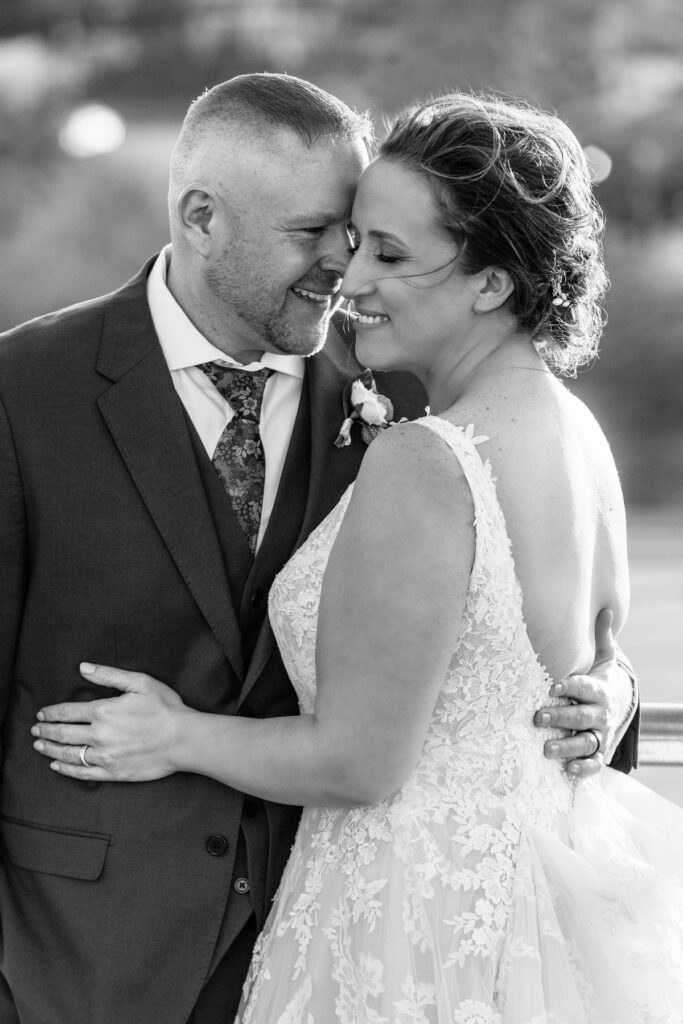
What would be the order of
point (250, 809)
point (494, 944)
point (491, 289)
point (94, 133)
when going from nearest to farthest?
point (494, 944) → point (491, 289) → point (250, 809) → point (94, 133)

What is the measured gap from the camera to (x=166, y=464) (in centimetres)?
199

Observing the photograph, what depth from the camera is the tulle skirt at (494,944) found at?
5.74 ft

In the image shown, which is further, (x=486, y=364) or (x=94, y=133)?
(x=94, y=133)

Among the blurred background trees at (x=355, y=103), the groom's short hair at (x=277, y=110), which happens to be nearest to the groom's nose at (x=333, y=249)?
the groom's short hair at (x=277, y=110)

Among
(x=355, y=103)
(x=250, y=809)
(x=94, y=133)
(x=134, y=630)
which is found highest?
(x=355, y=103)

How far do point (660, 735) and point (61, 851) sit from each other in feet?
3.41

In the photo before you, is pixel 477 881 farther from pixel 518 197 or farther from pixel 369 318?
pixel 518 197

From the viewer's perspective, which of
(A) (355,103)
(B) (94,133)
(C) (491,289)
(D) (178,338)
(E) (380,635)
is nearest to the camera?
(E) (380,635)

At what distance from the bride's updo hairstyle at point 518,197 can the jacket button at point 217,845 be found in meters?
0.93

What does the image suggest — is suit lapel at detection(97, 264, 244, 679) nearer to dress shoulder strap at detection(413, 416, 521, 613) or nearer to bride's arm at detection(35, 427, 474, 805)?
bride's arm at detection(35, 427, 474, 805)

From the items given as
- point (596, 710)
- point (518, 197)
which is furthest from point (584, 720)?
point (518, 197)

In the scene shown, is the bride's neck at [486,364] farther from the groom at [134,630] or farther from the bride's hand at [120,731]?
the bride's hand at [120,731]

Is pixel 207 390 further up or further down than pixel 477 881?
further up

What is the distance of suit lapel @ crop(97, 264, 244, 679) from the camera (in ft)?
6.43
